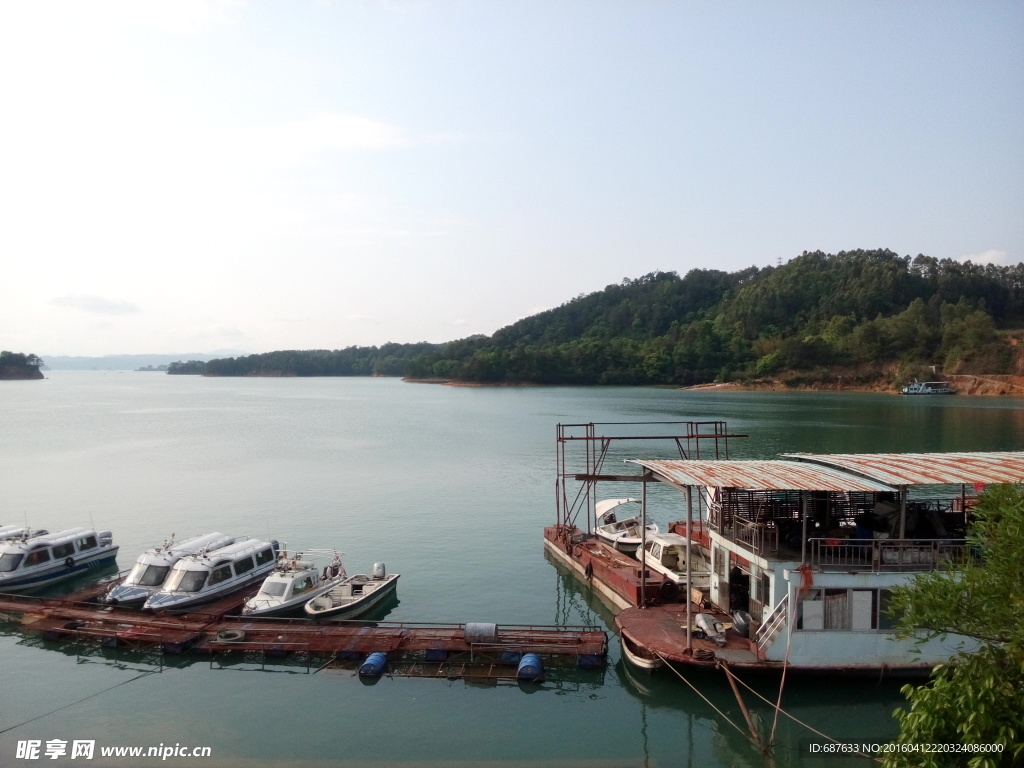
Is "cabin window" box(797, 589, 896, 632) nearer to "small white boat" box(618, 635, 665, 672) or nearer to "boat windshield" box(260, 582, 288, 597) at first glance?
"small white boat" box(618, 635, 665, 672)

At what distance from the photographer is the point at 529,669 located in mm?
20250

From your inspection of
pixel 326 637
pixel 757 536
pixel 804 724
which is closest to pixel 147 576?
pixel 326 637

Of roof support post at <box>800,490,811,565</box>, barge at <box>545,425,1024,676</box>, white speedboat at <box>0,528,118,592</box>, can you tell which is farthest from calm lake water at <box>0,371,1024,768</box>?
roof support post at <box>800,490,811,565</box>

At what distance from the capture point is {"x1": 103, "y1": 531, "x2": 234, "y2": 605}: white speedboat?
2533 cm

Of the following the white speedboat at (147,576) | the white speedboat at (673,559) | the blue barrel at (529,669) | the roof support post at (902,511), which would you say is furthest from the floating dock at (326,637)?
the roof support post at (902,511)

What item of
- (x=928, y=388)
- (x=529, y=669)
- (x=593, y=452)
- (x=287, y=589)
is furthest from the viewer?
(x=928, y=388)

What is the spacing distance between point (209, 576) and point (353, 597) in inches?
207

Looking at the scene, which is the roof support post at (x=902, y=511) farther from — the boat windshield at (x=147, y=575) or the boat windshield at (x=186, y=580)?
the boat windshield at (x=147, y=575)

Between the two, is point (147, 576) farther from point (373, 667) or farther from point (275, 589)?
point (373, 667)

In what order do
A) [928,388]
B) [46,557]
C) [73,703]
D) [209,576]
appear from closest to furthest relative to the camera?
[73,703], [209,576], [46,557], [928,388]

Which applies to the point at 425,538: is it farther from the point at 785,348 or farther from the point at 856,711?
the point at 785,348

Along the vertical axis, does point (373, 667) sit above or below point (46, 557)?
below

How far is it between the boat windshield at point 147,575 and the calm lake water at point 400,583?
340 cm

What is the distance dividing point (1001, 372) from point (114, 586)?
168 metres
